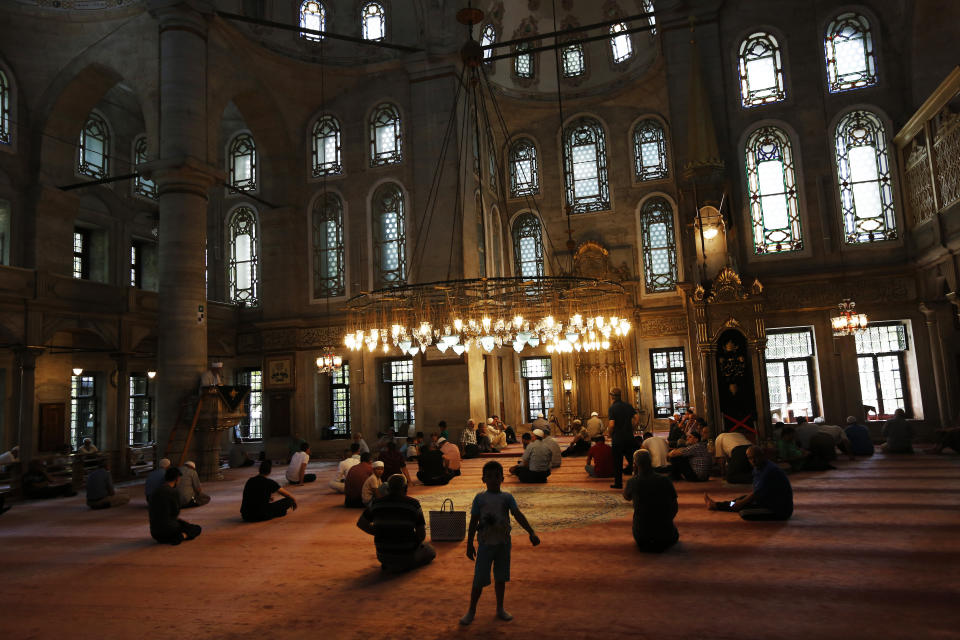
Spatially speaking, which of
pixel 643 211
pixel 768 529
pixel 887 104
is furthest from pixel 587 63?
pixel 768 529

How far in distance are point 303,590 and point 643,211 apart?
17.1m

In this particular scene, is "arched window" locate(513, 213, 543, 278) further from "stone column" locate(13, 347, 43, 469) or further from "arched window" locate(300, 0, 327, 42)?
"stone column" locate(13, 347, 43, 469)

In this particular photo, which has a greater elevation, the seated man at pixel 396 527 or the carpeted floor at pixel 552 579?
the seated man at pixel 396 527

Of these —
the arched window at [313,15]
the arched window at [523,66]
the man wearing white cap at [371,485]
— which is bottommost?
the man wearing white cap at [371,485]

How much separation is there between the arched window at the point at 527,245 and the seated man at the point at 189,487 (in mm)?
13341

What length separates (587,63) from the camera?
2131cm

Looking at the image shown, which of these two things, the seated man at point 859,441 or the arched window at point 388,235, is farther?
the arched window at point 388,235

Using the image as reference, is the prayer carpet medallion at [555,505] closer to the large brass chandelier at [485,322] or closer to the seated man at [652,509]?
the seated man at [652,509]

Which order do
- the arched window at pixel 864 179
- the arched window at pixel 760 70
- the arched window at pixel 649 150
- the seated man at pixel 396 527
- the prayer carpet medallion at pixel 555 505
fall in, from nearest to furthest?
the seated man at pixel 396 527 < the prayer carpet medallion at pixel 555 505 < the arched window at pixel 864 179 < the arched window at pixel 760 70 < the arched window at pixel 649 150

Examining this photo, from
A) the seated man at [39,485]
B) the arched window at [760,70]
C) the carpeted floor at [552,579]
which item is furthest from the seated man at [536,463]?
the arched window at [760,70]

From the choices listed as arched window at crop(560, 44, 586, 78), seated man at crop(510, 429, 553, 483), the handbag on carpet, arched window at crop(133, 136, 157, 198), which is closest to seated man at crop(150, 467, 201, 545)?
the handbag on carpet

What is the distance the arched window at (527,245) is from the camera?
21.3 meters

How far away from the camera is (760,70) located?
1644 centimetres

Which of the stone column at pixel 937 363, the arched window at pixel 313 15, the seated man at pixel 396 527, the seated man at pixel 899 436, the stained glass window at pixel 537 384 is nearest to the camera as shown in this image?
the seated man at pixel 396 527
